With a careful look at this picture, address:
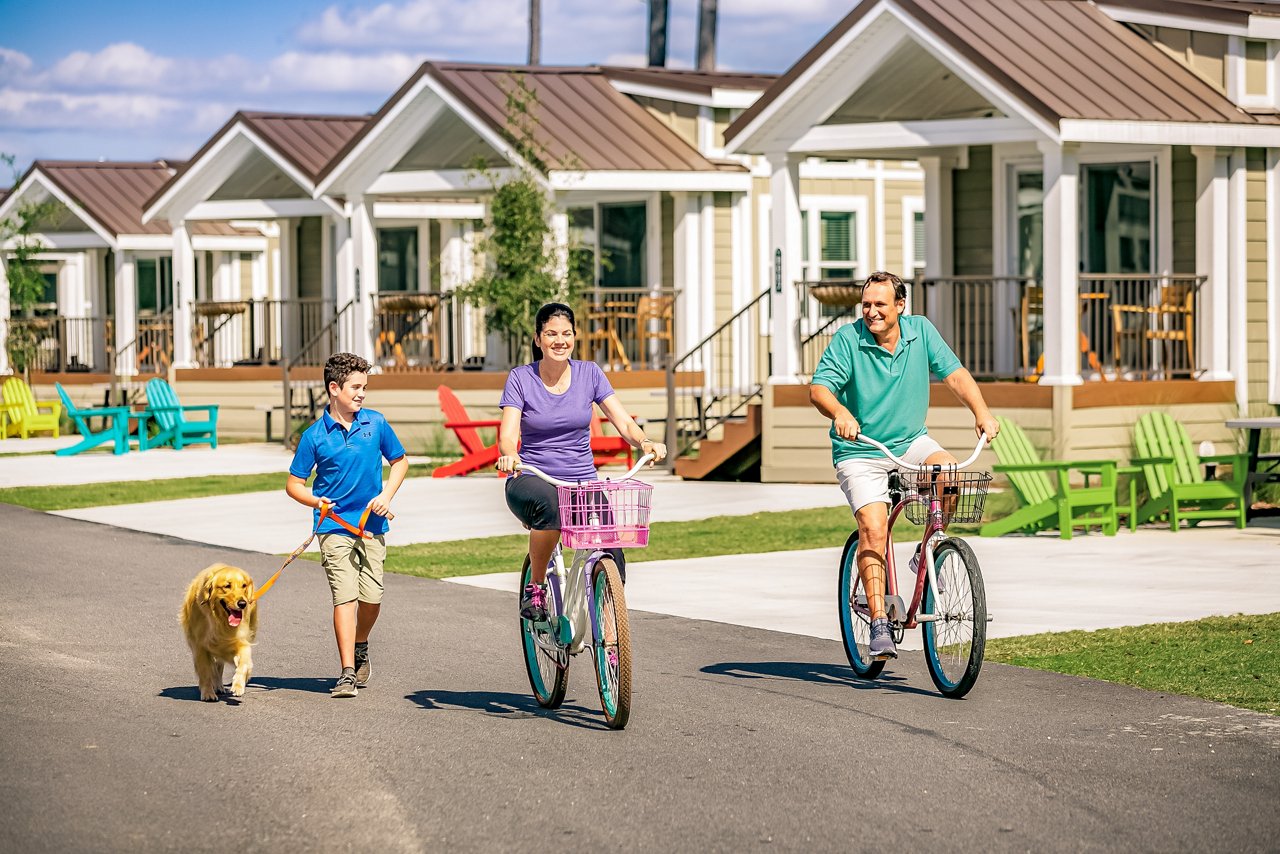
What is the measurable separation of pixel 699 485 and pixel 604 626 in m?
13.7

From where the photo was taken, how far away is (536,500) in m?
8.06

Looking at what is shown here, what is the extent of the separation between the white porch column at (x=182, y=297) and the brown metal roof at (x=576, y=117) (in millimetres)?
5978

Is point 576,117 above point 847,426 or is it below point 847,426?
above

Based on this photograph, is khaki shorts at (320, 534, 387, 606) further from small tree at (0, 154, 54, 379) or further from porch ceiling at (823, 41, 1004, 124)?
small tree at (0, 154, 54, 379)

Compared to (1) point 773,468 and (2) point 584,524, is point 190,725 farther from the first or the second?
(1) point 773,468

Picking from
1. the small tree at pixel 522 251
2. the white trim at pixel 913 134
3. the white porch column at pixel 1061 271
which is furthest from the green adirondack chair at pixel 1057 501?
Result: the small tree at pixel 522 251

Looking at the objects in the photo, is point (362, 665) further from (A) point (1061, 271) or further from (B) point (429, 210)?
(B) point (429, 210)

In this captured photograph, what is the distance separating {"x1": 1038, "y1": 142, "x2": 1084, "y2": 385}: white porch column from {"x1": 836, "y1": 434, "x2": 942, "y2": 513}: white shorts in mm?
10948

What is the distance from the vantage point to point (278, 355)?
3497 centimetres

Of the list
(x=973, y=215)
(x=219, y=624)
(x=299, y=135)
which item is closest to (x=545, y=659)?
(x=219, y=624)

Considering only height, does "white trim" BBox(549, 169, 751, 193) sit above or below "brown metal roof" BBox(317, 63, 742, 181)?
below

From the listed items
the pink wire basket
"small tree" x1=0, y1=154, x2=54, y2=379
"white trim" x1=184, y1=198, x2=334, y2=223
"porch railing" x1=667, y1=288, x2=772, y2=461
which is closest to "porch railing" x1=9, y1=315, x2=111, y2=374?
"small tree" x1=0, y1=154, x2=54, y2=379

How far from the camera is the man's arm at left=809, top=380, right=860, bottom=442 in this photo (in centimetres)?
834

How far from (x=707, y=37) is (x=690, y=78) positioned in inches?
675
